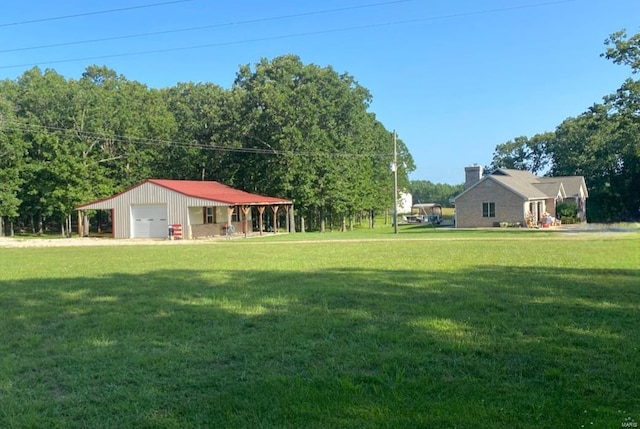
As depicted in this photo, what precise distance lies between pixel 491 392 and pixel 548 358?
1.17m

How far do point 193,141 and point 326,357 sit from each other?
4506cm

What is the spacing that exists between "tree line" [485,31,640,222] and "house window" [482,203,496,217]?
941 cm

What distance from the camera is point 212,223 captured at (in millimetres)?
37500

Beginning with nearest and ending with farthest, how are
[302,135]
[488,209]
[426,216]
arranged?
[302,135] → [488,209] → [426,216]

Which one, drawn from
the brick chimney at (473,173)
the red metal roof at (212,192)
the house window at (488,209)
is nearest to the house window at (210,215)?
the red metal roof at (212,192)

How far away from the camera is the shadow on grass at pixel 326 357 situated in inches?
152

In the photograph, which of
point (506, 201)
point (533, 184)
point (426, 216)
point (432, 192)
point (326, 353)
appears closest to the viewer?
point (326, 353)

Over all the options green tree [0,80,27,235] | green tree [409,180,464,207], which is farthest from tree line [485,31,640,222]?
green tree [409,180,464,207]

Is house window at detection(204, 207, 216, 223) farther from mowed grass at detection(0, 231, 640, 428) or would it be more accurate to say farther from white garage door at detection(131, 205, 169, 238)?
mowed grass at detection(0, 231, 640, 428)

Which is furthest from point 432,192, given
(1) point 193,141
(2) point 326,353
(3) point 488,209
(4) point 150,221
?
(2) point 326,353

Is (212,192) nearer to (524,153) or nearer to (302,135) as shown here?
(302,135)

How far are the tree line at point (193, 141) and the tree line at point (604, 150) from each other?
63.5 ft

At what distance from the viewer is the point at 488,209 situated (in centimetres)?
4416

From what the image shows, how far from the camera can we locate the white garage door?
3556 centimetres
